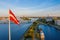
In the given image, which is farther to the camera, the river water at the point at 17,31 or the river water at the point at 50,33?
the river water at the point at 50,33

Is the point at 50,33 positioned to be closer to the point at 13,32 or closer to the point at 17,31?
the point at 17,31

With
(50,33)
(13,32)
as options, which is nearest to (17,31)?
(13,32)

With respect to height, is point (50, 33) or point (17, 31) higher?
point (17, 31)

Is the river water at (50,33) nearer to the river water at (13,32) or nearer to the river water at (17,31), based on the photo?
the river water at (17,31)

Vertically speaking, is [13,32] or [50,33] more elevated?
[13,32]

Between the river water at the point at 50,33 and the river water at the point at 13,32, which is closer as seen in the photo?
the river water at the point at 13,32

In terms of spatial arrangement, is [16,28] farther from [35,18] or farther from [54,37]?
[54,37]

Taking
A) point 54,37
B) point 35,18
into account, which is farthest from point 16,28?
point 54,37

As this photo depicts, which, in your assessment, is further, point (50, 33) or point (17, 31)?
point (50, 33)

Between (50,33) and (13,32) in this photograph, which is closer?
(13,32)

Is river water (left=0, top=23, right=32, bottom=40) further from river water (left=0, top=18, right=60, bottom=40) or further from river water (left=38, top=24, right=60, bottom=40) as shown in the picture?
river water (left=38, top=24, right=60, bottom=40)

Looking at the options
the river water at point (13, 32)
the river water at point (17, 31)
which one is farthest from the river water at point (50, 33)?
the river water at point (13, 32)
